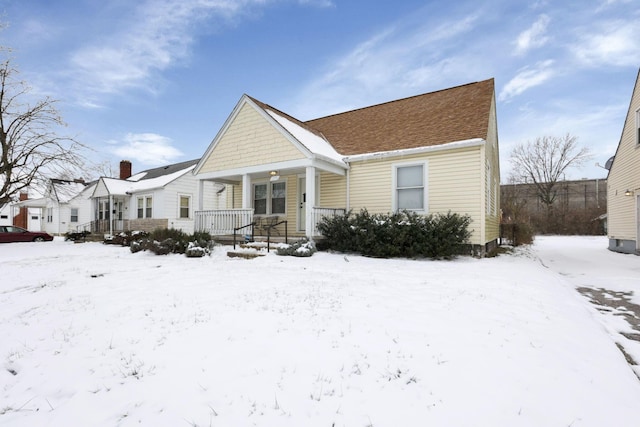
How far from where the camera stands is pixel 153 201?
21172 mm

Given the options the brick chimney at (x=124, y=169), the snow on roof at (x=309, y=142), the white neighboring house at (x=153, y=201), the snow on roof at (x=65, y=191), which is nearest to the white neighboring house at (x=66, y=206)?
the snow on roof at (x=65, y=191)

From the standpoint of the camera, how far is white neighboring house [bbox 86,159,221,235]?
67.9ft

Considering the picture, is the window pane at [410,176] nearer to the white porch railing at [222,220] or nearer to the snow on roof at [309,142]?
the snow on roof at [309,142]

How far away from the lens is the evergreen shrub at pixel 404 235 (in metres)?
8.84

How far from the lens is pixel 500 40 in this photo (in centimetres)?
1269

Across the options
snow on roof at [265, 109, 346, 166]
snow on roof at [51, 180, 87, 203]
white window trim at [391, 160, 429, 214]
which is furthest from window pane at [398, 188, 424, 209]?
snow on roof at [51, 180, 87, 203]

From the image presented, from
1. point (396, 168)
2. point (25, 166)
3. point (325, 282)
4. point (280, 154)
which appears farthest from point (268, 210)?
point (25, 166)

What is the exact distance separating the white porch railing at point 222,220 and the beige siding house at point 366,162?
0.04 metres

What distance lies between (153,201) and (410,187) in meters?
17.4

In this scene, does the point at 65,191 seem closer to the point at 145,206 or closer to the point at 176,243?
the point at 145,206

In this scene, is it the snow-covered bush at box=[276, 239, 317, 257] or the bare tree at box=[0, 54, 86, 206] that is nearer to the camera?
the snow-covered bush at box=[276, 239, 317, 257]

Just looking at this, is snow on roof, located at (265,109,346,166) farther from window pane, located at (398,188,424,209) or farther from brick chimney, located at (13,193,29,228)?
brick chimney, located at (13,193,29,228)

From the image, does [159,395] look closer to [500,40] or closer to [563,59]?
[500,40]

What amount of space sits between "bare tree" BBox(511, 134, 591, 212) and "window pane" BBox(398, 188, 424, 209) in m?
33.2
